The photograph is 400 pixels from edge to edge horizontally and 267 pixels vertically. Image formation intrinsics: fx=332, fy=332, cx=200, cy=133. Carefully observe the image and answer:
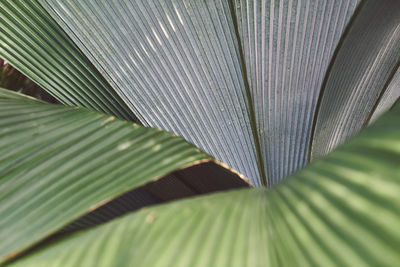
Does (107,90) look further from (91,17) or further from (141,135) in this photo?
(141,135)

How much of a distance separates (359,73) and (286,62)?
166 millimetres

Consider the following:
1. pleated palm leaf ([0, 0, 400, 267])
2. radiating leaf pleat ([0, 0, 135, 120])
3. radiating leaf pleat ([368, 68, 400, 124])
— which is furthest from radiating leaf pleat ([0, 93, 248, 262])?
radiating leaf pleat ([368, 68, 400, 124])

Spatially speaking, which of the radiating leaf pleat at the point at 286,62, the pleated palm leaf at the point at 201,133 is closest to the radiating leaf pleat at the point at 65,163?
the pleated palm leaf at the point at 201,133

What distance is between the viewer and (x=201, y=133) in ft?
2.55

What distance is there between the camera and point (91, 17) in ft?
2.11

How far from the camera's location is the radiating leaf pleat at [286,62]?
65 centimetres

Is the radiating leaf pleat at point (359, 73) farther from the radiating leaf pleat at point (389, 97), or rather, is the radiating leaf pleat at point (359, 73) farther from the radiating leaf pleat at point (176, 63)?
the radiating leaf pleat at point (176, 63)

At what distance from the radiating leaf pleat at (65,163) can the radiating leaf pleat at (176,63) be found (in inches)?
12.8

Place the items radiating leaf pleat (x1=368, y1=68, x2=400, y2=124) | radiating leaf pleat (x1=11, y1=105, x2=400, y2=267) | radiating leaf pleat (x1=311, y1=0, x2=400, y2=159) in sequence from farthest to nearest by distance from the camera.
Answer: radiating leaf pleat (x1=368, y1=68, x2=400, y2=124)
radiating leaf pleat (x1=311, y1=0, x2=400, y2=159)
radiating leaf pleat (x1=11, y1=105, x2=400, y2=267)

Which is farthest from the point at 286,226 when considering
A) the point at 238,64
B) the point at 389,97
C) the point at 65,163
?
the point at 389,97

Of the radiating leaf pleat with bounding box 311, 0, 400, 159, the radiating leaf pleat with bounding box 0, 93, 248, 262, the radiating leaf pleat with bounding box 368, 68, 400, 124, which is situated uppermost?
the radiating leaf pleat with bounding box 0, 93, 248, 262

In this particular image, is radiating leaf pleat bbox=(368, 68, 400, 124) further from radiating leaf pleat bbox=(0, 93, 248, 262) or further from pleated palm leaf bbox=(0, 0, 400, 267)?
radiating leaf pleat bbox=(0, 93, 248, 262)

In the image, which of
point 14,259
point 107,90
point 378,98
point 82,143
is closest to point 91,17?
point 107,90

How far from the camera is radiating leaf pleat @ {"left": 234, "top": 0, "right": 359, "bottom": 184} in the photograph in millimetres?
647
